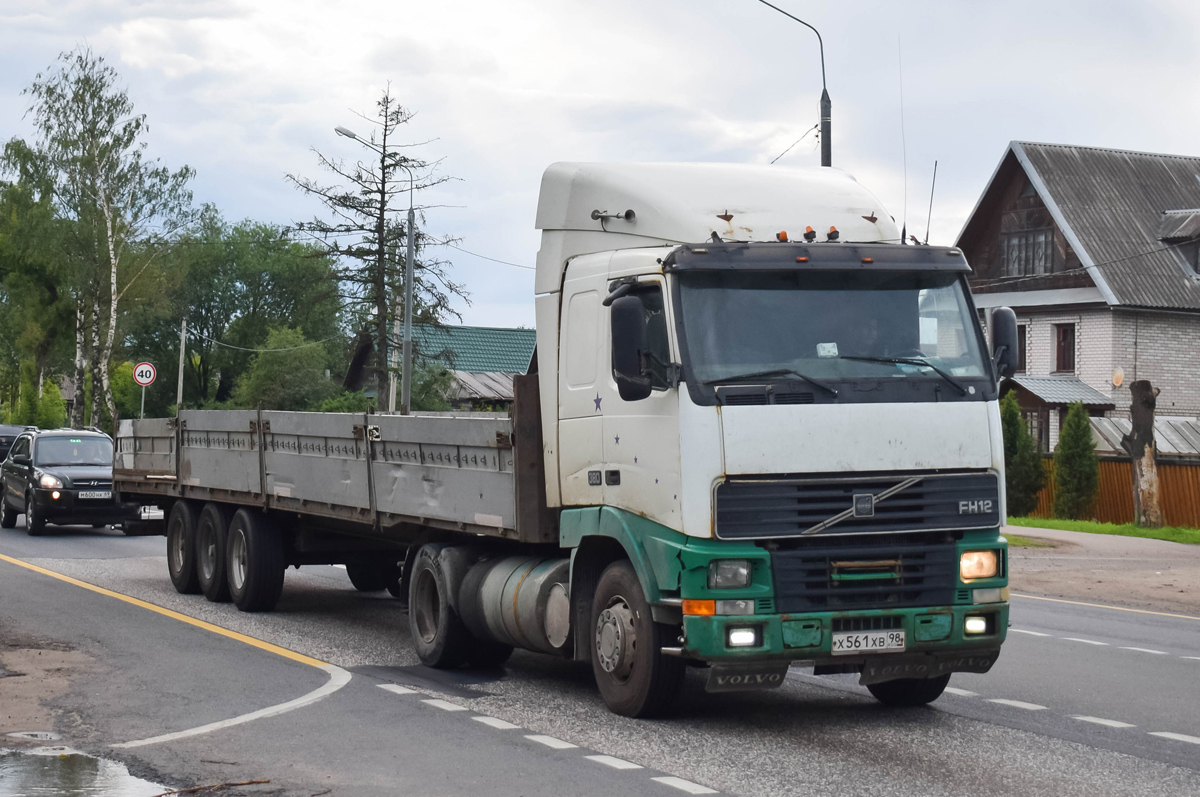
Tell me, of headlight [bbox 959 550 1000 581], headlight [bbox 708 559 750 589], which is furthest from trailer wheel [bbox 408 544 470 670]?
headlight [bbox 959 550 1000 581]

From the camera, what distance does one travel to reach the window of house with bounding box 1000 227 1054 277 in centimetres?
4381

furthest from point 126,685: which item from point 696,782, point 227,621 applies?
point 696,782

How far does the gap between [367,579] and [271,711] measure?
23.7 feet

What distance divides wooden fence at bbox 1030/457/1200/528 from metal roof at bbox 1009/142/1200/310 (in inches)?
385

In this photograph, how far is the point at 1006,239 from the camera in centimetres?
4550

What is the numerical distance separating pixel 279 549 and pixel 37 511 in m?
12.5

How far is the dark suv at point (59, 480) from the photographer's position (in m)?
25.6

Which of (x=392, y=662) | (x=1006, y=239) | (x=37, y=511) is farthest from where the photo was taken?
(x=1006, y=239)

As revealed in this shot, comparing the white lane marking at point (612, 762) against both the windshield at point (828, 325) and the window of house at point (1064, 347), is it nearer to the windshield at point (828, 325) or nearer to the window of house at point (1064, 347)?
the windshield at point (828, 325)

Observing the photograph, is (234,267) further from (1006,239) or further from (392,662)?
(392,662)

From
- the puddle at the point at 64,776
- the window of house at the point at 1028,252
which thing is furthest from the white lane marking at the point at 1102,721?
the window of house at the point at 1028,252

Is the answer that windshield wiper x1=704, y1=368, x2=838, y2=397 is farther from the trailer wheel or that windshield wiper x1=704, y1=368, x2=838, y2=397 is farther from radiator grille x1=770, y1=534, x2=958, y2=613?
the trailer wheel

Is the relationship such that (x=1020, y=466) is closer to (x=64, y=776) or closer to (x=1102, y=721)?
(x=1102, y=721)

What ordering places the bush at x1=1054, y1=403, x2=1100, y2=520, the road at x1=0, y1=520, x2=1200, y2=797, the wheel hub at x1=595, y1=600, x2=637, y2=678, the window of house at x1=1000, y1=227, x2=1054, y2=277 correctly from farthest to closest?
1. the window of house at x1=1000, y1=227, x2=1054, y2=277
2. the bush at x1=1054, y1=403, x2=1100, y2=520
3. the wheel hub at x1=595, y1=600, x2=637, y2=678
4. the road at x1=0, y1=520, x2=1200, y2=797
